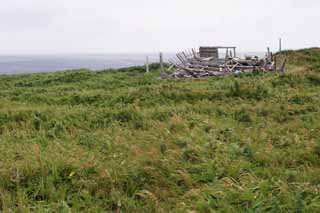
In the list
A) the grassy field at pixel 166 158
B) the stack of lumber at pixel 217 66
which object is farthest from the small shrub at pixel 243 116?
the stack of lumber at pixel 217 66

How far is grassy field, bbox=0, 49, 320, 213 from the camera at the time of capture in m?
3.58

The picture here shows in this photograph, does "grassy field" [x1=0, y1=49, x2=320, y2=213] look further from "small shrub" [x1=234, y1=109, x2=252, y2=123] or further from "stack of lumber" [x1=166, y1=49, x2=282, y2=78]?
"stack of lumber" [x1=166, y1=49, x2=282, y2=78]

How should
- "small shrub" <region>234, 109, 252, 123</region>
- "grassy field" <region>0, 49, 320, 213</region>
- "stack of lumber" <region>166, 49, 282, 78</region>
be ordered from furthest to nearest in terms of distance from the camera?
"stack of lumber" <region>166, 49, 282, 78</region>
"small shrub" <region>234, 109, 252, 123</region>
"grassy field" <region>0, 49, 320, 213</region>

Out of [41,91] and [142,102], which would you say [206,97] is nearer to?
[142,102]

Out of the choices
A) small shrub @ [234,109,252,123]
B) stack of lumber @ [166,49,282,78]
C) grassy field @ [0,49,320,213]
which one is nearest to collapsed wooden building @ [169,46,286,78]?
stack of lumber @ [166,49,282,78]

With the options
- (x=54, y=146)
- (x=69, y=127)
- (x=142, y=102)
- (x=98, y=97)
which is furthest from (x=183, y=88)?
(x=54, y=146)

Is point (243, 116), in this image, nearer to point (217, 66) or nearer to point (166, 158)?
point (166, 158)

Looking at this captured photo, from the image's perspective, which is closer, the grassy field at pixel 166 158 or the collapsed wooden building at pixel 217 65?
the grassy field at pixel 166 158

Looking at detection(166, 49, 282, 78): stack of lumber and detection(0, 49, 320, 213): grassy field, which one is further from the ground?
detection(166, 49, 282, 78): stack of lumber

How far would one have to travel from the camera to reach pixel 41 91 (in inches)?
520

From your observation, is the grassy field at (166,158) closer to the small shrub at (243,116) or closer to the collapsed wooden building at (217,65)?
the small shrub at (243,116)

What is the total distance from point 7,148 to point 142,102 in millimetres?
4661

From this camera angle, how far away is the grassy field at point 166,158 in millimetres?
3582

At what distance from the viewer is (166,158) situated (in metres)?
4.68
